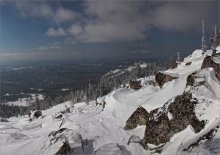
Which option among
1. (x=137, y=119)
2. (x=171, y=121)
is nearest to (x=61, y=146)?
(x=137, y=119)

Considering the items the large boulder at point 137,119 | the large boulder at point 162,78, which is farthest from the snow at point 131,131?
the large boulder at point 162,78

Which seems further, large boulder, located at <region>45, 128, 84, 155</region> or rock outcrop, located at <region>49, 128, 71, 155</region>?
large boulder, located at <region>45, 128, 84, 155</region>

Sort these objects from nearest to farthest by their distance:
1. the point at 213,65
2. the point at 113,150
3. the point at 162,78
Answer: the point at 113,150, the point at 213,65, the point at 162,78

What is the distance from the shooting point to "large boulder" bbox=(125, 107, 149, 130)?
32.4 meters

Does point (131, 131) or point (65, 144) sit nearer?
point (65, 144)

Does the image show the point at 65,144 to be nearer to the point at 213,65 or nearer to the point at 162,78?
the point at 162,78

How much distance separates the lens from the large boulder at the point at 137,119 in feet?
106

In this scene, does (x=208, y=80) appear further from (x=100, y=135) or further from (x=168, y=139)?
(x=100, y=135)

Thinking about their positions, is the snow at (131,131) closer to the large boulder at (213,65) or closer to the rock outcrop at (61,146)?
the rock outcrop at (61,146)

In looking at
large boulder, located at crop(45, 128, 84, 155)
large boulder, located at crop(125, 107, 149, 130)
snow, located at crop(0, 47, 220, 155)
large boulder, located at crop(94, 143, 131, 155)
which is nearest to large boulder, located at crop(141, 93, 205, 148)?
snow, located at crop(0, 47, 220, 155)

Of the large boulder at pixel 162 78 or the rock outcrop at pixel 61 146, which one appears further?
the large boulder at pixel 162 78

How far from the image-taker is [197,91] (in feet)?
92.4

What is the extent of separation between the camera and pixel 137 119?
33.0 m

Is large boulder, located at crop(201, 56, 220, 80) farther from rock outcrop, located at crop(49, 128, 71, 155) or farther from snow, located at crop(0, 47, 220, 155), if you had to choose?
rock outcrop, located at crop(49, 128, 71, 155)
